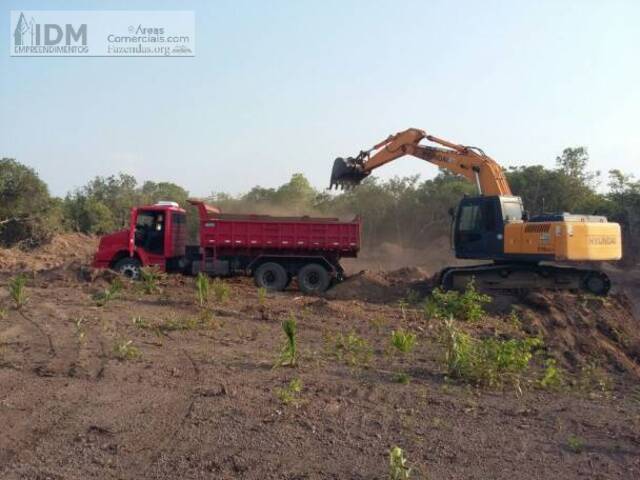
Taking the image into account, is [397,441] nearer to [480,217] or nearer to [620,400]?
[620,400]

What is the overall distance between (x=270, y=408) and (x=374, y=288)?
9932 millimetres

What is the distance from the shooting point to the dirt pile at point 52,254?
71.6 ft

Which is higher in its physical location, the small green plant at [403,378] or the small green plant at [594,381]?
the small green plant at [403,378]

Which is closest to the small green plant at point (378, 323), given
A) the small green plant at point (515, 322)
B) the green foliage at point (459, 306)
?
the green foliage at point (459, 306)

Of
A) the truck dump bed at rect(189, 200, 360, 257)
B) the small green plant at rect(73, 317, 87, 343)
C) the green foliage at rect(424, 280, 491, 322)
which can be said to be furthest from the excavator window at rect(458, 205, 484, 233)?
the small green plant at rect(73, 317, 87, 343)

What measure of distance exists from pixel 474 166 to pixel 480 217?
1784 millimetres

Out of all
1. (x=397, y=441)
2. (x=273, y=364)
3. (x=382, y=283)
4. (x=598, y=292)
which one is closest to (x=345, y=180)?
(x=382, y=283)

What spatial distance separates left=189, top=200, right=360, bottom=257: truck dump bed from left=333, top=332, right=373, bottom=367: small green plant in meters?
7.08

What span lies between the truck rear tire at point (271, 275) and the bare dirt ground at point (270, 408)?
577 cm

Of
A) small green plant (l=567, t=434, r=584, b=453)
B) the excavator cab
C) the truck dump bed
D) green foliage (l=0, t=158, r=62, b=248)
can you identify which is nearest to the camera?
small green plant (l=567, t=434, r=584, b=453)

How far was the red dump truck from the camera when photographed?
1620 cm

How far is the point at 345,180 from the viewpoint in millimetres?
17344

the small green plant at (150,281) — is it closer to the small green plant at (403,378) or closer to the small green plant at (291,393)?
the small green plant at (291,393)

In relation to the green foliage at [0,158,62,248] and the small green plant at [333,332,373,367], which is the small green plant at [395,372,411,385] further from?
the green foliage at [0,158,62,248]
